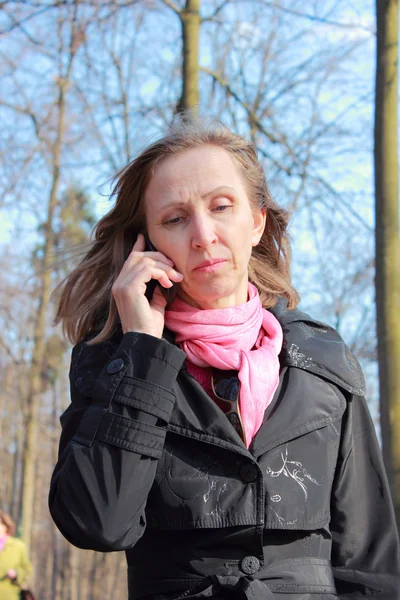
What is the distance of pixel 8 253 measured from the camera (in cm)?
1586

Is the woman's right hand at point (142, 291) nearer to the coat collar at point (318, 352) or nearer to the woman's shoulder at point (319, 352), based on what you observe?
the coat collar at point (318, 352)

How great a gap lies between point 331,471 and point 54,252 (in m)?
1.68

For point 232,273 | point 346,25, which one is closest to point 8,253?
point 346,25

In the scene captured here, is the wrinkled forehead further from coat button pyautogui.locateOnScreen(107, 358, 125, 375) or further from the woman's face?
coat button pyautogui.locateOnScreen(107, 358, 125, 375)

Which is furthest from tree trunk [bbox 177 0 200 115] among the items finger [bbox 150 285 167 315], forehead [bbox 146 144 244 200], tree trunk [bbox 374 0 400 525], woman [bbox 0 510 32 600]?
woman [bbox 0 510 32 600]

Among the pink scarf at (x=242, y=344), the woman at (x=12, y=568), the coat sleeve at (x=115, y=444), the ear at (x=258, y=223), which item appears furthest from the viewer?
the woman at (x=12, y=568)

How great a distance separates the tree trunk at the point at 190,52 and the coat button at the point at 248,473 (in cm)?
373

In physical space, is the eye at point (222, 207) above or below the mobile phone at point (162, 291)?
above

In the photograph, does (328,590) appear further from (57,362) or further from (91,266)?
(57,362)

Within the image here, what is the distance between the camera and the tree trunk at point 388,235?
421cm

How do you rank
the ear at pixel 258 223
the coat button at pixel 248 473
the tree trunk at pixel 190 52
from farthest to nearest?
the tree trunk at pixel 190 52 → the ear at pixel 258 223 → the coat button at pixel 248 473

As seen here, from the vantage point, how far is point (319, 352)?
250cm

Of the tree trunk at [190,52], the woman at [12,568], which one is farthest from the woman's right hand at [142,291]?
the woman at [12,568]

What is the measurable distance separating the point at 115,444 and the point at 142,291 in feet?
1.75
